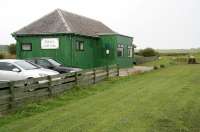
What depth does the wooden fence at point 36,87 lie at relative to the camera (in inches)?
416

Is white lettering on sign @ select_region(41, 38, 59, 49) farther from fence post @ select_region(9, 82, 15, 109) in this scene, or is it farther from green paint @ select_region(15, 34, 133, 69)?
fence post @ select_region(9, 82, 15, 109)

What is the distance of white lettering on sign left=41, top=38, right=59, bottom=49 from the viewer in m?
28.2

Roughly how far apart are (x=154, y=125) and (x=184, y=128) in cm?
72

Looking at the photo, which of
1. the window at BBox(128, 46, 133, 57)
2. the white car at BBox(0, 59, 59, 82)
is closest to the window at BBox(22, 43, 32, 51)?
the window at BBox(128, 46, 133, 57)

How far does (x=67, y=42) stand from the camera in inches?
1091

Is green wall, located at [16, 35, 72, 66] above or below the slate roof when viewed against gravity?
below

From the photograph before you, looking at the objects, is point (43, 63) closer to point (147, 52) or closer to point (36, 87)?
point (36, 87)

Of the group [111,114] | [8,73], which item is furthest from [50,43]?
[111,114]

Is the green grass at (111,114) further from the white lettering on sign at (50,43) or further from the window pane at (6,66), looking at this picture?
the white lettering on sign at (50,43)

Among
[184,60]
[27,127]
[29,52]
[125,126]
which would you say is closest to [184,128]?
[125,126]

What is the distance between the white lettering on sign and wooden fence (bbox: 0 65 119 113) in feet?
33.7

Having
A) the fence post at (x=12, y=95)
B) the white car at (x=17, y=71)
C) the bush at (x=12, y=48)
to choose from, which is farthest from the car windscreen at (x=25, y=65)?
the bush at (x=12, y=48)

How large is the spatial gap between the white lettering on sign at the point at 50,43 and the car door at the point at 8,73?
12167mm

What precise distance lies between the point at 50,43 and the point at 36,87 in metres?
16.3
